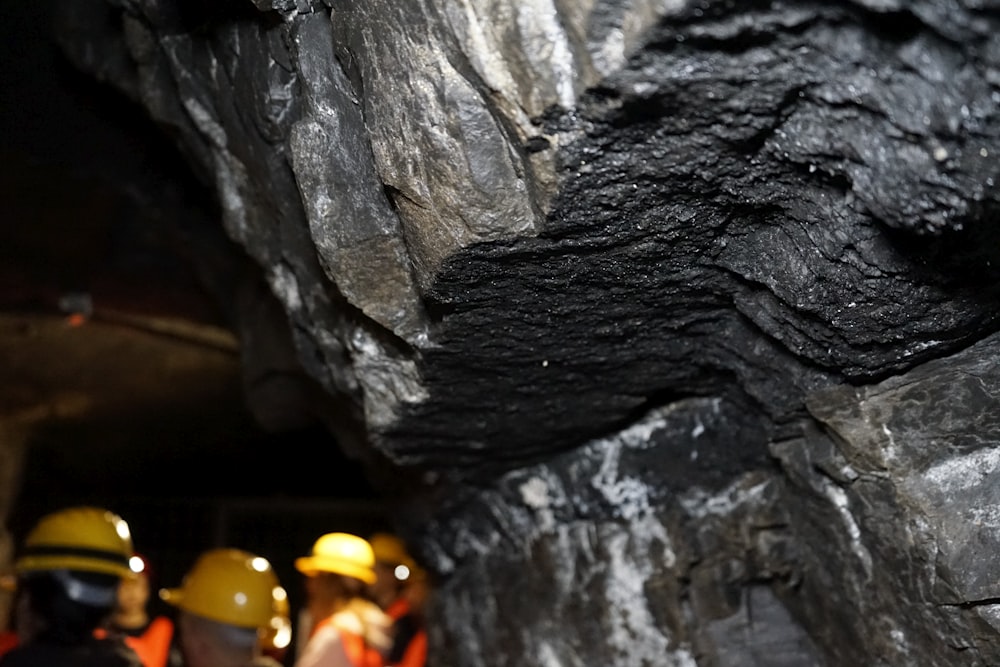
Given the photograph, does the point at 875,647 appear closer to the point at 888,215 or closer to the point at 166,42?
the point at 888,215

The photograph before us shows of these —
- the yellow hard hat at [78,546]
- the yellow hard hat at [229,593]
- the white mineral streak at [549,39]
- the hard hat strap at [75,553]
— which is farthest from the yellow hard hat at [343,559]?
the white mineral streak at [549,39]

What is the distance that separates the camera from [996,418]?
166cm

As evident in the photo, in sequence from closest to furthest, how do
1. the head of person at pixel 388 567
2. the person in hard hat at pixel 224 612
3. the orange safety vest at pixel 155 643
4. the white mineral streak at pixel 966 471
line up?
the white mineral streak at pixel 966 471
the person in hard hat at pixel 224 612
the orange safety vest at pixel 155 643
the head of person at pixel 388 567

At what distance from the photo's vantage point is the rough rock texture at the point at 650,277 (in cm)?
119

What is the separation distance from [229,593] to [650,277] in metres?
1.87

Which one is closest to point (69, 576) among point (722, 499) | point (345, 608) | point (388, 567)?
point (722, 499)

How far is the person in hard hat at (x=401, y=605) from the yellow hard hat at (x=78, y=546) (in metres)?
1.54

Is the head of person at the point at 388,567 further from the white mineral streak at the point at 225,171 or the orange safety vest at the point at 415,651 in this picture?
the white mineral streak at the point at 225,171

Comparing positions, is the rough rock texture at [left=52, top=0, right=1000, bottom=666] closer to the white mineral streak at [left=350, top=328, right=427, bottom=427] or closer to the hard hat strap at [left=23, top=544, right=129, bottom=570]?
the white mineral streak at [left=350, top=328, right=427, bottom=427]

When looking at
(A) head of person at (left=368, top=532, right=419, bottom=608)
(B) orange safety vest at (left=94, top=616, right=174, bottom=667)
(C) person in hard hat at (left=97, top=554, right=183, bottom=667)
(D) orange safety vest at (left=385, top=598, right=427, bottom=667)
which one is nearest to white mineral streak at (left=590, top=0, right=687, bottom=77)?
(C) person in hard hat at (left=97, top=554, right=183, bottom=667)

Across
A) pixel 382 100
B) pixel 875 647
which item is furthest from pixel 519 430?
pixel 382 100

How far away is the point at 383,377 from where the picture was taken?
2.21 metres

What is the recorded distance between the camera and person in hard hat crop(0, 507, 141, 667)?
2.03 metres

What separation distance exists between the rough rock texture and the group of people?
2.35 ft
